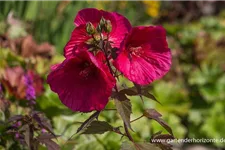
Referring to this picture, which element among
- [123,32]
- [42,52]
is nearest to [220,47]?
[42,52]

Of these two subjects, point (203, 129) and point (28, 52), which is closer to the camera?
point (28, 52)

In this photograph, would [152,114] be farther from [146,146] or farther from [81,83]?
[81,83]

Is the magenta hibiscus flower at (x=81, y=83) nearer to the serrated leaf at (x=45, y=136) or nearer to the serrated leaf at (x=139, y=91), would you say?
the serrated leaf at (x=139, y=91)

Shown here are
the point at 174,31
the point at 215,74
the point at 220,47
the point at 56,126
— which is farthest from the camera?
the point at 174,31

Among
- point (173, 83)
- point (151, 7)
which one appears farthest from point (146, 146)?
point (151, 7)

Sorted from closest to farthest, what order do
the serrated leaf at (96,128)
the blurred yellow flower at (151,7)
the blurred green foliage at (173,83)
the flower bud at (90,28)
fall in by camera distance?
the flower bud at (90,28)
the serrated leaf at (96,128)
the blurred green foliage at (173,83)
the blurred yellow flower at (151,7)

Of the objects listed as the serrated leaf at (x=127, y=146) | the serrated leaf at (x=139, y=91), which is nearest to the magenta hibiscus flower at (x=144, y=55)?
the serrated leaf at (x=139, y=91)

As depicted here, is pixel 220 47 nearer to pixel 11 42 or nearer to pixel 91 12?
pixel 11 42

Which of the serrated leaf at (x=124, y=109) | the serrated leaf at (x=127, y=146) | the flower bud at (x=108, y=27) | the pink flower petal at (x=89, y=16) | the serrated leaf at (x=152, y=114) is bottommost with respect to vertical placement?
the serrated leaf at (x=127, y=146)
